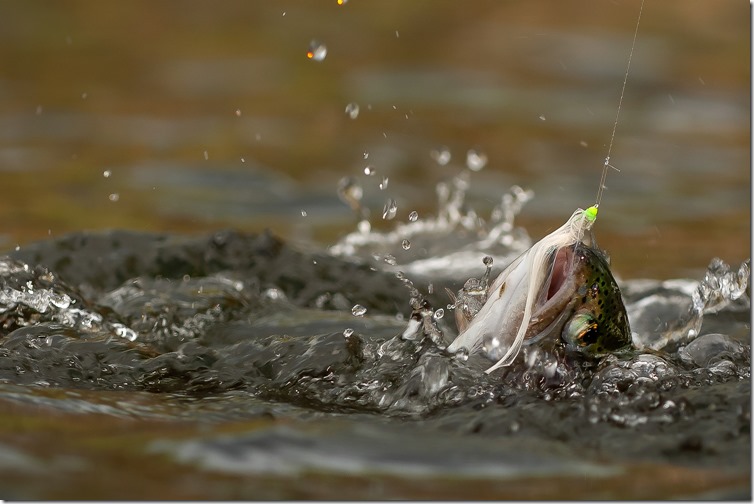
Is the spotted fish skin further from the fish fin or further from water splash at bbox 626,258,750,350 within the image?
water splash at bbox 626,258,750,350

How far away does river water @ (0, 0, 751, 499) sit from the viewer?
2.90 m

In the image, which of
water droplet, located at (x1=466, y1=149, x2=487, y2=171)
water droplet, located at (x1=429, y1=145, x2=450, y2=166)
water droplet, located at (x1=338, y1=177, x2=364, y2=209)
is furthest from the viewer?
water droplet, located at (x1=466, y1=149, x2=487, y2=171)

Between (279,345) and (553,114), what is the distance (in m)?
5.99

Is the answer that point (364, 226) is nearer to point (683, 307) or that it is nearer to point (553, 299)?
point (683, 307)

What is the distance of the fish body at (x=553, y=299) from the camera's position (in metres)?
3.08

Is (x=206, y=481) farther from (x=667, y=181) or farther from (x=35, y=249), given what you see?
(x=667, y=181)

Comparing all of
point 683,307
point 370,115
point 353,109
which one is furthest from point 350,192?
point 683,307

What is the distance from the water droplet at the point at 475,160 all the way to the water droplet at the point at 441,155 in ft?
0.44

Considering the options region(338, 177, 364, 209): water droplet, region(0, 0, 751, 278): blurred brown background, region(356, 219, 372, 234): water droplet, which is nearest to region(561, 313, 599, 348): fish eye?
region(0, 0, 751, 278): blurred brown background

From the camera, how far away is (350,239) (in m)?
→ 6.14

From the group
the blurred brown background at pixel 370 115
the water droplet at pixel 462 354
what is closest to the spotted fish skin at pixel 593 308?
the water droplet at pixel 462 354

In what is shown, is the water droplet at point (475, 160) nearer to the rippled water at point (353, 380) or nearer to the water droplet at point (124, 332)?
the rippled water at point (353, 380)

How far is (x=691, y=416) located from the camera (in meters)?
3.08

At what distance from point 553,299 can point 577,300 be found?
6cm
